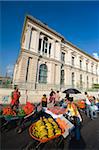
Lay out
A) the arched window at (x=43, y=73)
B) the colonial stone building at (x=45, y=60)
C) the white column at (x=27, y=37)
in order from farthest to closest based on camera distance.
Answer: the arched window at (x=43, y=73) → the white column at (x=27, y=37) → the colonial stone building at (x=45, y=60)

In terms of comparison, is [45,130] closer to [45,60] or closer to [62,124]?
[62,124]

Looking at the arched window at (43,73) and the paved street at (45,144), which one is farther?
the arched window at (43,73)

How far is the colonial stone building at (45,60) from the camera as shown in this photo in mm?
16125

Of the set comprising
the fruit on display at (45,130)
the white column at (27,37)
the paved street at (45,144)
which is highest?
the white column at (27,37)

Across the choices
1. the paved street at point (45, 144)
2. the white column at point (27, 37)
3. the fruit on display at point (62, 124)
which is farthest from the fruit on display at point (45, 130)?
the white column at point (27, 37)

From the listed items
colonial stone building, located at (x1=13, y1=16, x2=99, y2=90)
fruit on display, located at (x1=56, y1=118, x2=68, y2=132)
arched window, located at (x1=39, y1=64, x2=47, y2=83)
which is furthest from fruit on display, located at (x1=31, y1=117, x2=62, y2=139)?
arched window, located at (x1=39, y1=64, x2=47, y2=83)

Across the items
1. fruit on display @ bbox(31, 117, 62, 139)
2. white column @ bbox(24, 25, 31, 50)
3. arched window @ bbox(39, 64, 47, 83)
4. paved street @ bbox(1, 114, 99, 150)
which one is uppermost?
white column @ bbox(24, 25, 31, 50)

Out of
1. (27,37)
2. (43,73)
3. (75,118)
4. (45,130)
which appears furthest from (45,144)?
(27,37)

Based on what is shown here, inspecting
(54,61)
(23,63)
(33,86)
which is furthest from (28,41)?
(33,86)

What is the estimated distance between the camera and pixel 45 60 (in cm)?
1883

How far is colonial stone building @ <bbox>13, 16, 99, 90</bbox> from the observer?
16125 mm

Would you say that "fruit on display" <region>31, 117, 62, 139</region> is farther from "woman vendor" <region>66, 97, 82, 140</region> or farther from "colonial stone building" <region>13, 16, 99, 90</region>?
"colonial stone building" <region>13, 16, 99, 90</region>

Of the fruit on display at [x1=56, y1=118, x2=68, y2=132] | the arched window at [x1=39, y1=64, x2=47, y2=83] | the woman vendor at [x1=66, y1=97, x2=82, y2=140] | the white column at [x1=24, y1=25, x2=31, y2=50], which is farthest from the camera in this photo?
the arched window at [x1=39, y1=64, x2=47, y2=83]

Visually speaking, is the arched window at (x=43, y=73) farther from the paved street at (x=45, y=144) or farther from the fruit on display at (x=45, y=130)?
the fruit on display at (x=45, y=130)
